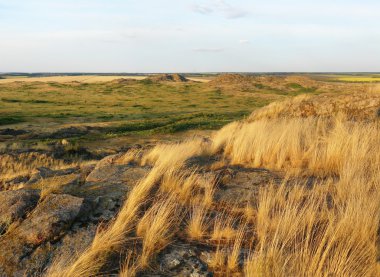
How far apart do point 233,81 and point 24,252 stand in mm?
86218

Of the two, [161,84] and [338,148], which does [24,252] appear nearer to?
[338,148]

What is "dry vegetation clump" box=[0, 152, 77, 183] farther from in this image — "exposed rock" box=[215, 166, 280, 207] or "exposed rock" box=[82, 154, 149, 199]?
"exposed rock" box=[215, 166, 280, 207]

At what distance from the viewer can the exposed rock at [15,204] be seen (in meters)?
3.73

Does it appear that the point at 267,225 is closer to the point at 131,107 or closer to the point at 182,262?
the point at 182,262

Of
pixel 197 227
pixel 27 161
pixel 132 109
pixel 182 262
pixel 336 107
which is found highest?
pixel 336 107

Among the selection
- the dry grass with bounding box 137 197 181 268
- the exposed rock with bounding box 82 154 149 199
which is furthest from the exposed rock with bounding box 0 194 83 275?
the dry grass with bounding box 137 197 181 268

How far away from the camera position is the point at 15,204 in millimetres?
4008

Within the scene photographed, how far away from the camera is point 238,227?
3.61m

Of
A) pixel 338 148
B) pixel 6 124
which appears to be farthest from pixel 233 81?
pixel 338 148

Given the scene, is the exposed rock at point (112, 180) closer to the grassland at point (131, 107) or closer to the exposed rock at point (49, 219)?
the exposed rock at point (49, 219)

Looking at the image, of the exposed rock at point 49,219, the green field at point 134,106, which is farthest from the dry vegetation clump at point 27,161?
the green field at point 134,106

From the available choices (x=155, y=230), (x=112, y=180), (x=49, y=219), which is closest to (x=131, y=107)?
(x=112, y=180)

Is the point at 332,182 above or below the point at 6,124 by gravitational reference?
above

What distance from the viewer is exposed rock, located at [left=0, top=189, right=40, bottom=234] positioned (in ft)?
12.2
